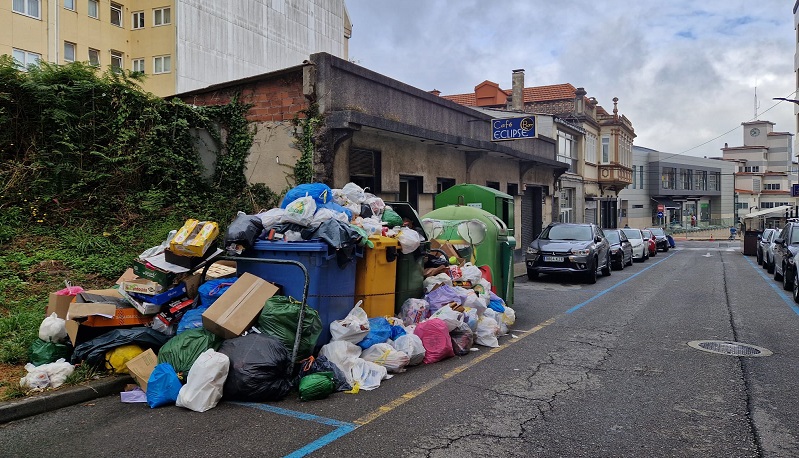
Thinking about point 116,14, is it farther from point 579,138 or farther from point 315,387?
point 315,387

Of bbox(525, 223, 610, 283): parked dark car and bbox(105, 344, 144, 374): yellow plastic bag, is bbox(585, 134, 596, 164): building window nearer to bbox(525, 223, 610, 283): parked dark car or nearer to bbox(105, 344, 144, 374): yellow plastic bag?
bbox(525, 223, 610, 283): parked dark car

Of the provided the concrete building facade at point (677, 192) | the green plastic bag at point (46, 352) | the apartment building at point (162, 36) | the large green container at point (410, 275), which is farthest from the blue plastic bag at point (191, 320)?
the concrete building facade at point (677, 192)

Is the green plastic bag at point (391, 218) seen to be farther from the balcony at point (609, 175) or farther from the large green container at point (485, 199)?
the balcony at point (609, 175)

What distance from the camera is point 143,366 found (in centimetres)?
520

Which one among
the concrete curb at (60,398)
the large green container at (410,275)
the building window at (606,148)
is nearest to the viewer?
the concrete curb at (60,398)

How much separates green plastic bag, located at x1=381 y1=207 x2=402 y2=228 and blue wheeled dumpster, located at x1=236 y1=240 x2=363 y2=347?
166cm

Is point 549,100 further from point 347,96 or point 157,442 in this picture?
point 157,442

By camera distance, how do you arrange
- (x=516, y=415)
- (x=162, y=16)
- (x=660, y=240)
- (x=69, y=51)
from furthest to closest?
(x=660, y=240), (x=162, y=16), (x=69, y=51), (x=516, y=415)

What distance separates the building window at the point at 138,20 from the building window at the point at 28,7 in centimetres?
503

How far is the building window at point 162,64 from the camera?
30.0 m

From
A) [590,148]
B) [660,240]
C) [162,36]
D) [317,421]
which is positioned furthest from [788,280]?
[162,36]

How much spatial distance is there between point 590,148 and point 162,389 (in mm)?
34828

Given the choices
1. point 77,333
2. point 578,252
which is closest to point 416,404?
point 77,333

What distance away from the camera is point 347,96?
39.7 ft
